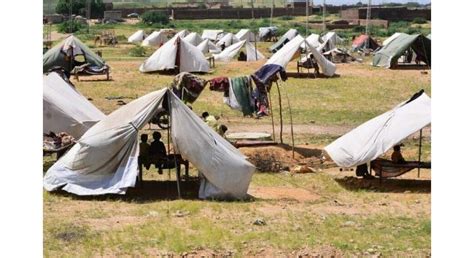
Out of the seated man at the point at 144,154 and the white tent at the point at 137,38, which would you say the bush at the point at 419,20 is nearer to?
the white tent at the point at 137,38

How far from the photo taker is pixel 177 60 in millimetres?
29766

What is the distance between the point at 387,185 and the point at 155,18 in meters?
54.7

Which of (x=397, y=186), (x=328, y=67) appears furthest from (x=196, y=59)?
(x=397, y=186)

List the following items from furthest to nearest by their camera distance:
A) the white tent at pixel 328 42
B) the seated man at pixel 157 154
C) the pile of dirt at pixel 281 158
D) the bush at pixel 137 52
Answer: the bush at pixel 137 52 → the white tent at pixel 328 42 → the pile of dirt at pixel 281 158 → the seated man at pixel 157 154

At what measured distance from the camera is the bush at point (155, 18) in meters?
65.8

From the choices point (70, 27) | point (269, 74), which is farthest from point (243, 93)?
point (70, 27)

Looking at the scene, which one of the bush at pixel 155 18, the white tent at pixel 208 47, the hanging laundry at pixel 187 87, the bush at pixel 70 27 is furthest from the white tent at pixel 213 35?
the hanging laundry at pixel 187 87

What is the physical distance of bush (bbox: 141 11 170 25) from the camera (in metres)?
65.8

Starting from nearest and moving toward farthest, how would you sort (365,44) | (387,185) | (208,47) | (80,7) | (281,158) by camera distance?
(387,185) < (281,158) < (208,47) < (365,44) < (80,7)

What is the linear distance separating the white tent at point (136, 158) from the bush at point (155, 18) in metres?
53.9

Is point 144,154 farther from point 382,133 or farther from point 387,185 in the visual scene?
point 387,185

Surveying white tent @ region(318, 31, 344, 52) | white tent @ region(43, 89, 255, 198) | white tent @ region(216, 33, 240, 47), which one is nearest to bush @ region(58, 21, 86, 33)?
white tent @ region(216, 33, 240, 47)

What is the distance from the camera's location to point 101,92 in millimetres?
24156

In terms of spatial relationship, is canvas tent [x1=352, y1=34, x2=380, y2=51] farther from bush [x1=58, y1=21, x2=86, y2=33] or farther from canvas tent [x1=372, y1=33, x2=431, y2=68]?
bush [x1=58, y1=21, x2=86, y2=33]
